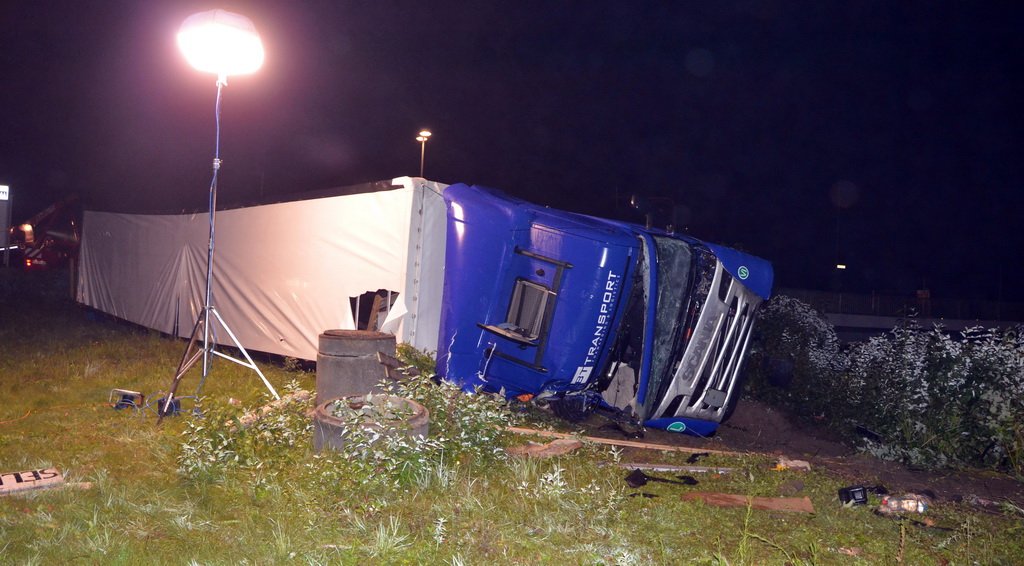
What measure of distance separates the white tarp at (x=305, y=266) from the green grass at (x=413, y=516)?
2694 millimetres

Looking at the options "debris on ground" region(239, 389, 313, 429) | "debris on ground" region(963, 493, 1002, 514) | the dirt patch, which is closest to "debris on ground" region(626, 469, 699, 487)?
the dirt patch

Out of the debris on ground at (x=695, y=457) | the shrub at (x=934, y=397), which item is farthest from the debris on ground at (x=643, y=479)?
the shrub at (x=934, y=397)

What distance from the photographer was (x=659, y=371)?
662cm

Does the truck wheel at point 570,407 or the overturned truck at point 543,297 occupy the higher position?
the overturned truck at point 543,297

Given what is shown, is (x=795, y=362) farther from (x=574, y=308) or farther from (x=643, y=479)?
(x=643, y=479)

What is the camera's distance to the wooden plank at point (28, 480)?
402cm

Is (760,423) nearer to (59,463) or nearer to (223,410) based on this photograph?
(223,410)

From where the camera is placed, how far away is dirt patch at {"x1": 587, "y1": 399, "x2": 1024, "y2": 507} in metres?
5.12

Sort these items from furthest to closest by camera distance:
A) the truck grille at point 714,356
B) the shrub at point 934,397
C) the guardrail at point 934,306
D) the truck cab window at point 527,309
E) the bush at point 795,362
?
1. the guardrail at point 934,306
2. the bush at point 795,362
3. the truck grille at point 714,356
4. the truck cab window at point 527,309
5. the shrub at point 934,397

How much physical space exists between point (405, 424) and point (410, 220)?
339 centimetres

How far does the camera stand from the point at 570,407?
6.62 metres

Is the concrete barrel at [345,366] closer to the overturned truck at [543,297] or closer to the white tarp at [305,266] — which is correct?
the overturned truck at [543,297]

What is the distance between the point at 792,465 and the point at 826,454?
1.99 metres

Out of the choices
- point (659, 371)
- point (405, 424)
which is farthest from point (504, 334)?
point (405, 424)
